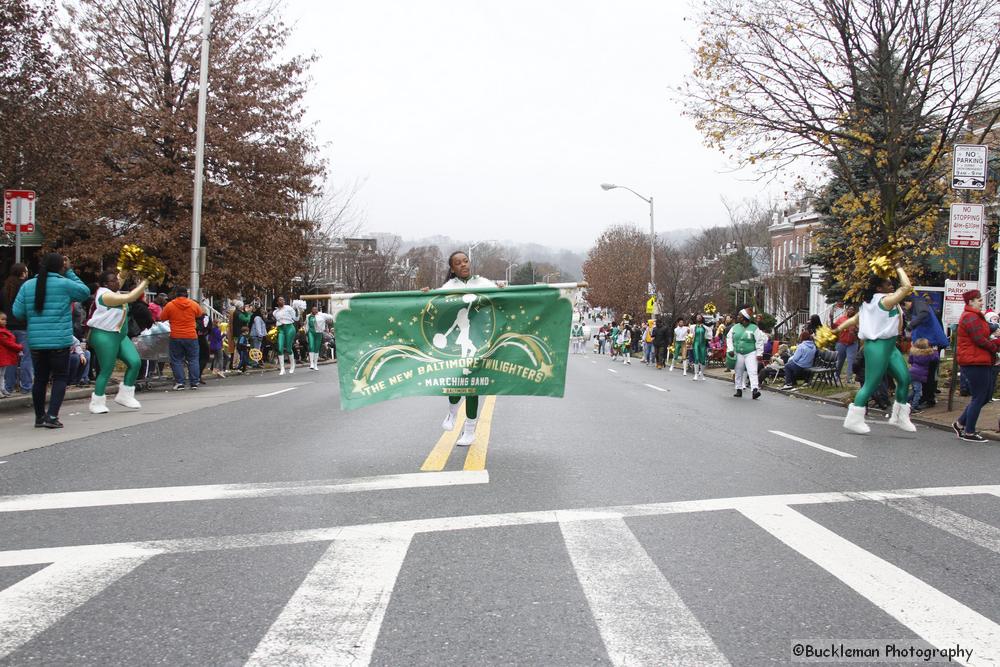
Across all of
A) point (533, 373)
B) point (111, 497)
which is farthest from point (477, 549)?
point (533, 373)

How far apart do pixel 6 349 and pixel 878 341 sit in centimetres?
1192

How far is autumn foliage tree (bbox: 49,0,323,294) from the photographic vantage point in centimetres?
2389

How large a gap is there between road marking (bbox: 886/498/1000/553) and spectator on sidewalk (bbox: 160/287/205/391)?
1298 centimetres

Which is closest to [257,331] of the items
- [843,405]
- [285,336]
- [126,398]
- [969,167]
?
[285,336]

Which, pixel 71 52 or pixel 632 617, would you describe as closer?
pixel 632 617

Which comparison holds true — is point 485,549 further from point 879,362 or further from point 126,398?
point 126,398

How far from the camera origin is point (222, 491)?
630 centimetres

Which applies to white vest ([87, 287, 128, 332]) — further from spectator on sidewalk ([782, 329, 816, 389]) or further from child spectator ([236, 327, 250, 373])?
spectator on sidewalk ([782, 329, 816, 389])

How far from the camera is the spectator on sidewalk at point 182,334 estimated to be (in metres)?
15.7

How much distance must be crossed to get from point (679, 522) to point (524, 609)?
6.33 ft

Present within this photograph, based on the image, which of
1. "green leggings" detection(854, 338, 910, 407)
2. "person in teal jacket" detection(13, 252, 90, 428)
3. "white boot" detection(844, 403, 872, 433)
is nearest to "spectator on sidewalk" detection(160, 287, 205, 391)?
"person in teal jacket" detection(13, 252, 90, 428)

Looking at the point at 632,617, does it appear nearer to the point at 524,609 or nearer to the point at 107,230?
the point at 524,609

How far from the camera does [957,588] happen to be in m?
4.24

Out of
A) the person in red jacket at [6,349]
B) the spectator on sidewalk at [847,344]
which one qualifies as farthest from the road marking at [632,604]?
the spectator on sidewalk at [847,344]
